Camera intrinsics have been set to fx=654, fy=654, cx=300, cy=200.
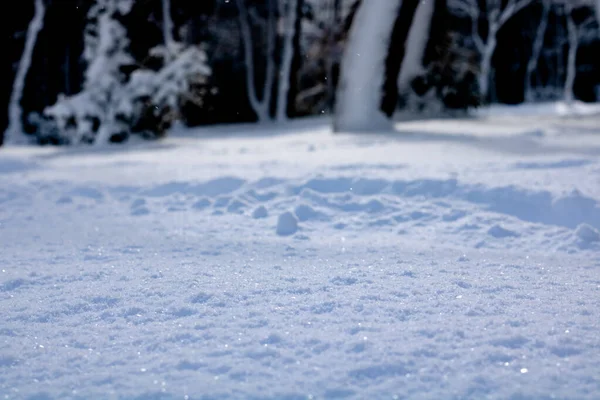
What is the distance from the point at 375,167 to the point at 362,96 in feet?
15.3

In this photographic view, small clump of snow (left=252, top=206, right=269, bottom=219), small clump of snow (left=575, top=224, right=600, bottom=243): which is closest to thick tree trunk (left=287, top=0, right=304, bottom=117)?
small clump of snow (left=252, top=206, right=269, bottom=219)

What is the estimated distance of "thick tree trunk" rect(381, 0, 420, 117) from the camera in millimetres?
9633

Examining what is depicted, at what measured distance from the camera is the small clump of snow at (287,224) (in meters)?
3.82

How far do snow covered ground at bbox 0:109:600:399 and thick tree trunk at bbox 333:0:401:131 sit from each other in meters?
4.39

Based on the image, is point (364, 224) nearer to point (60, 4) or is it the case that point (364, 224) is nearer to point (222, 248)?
point (222, 248)

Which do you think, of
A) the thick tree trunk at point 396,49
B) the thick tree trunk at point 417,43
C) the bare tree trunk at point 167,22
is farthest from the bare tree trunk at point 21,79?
the thick tree trunk at point 396,49

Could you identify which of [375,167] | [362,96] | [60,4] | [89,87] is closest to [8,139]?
[60,4]

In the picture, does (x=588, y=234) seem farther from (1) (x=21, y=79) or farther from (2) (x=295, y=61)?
(2) (x=295, y=61)

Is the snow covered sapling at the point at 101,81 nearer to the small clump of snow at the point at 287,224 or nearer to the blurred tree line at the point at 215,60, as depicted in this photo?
the blurred tree line at the point at 215,60

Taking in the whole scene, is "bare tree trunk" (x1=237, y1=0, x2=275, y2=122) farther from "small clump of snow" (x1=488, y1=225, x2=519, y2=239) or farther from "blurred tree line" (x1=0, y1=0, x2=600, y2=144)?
"small clump of snow" (x1=488, y1=225, x2=519, y2=239)

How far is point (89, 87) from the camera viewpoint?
11977 millimetres

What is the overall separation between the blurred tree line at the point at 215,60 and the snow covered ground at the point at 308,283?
19.2ft

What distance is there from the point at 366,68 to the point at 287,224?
21.3 ft

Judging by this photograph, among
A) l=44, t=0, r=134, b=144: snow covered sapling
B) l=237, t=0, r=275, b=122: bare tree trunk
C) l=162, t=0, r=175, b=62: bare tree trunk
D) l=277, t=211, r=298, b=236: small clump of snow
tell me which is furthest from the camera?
l=237, t=0, r=275, b=122: bare tree trunk
